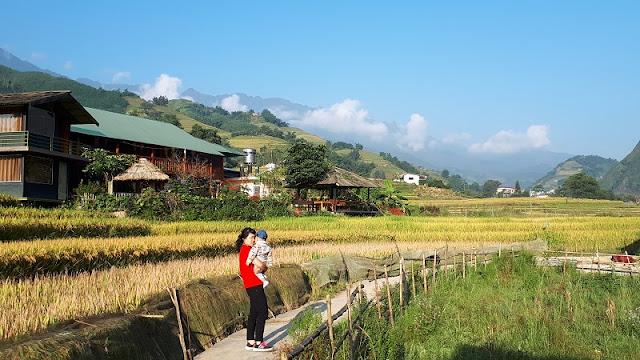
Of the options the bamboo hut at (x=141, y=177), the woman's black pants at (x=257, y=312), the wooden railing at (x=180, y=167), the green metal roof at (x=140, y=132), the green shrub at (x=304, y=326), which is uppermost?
the green metal roof at (x=140, y=132)

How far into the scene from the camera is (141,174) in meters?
28.0

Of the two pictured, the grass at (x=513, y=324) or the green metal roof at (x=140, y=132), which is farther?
the green metal roof at (x=140, y=132)

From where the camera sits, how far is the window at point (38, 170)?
22.3m

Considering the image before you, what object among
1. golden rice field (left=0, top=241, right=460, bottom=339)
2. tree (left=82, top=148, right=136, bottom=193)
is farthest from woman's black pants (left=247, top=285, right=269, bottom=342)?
tree (left=82, top=148, right=136, bottom=193)

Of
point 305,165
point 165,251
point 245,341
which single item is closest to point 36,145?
point 165,251

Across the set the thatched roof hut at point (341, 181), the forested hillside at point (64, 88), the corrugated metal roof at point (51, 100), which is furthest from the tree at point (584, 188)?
the forested hillside at point (64, 88)

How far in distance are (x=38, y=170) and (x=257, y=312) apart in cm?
1926

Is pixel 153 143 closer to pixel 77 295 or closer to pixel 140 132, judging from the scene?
pixel 140 132

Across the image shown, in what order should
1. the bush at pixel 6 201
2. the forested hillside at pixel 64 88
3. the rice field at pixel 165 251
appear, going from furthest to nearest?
the forested hillside at pixel 64 88 → the bush at pixel 6 201 → the rice field at pixel 165 251

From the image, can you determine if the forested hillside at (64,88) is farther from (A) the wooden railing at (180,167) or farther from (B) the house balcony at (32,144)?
(B) the house balcony at (32,144)

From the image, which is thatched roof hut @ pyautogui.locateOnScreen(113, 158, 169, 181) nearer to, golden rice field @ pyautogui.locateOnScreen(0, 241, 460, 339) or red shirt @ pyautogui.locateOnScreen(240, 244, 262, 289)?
golden rice field @ pyautogui.locateOnScreen(0, 241, 460, 339)

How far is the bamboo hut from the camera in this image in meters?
27.8

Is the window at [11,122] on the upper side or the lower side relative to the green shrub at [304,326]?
upper

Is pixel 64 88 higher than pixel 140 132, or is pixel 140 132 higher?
pixel 64 88
